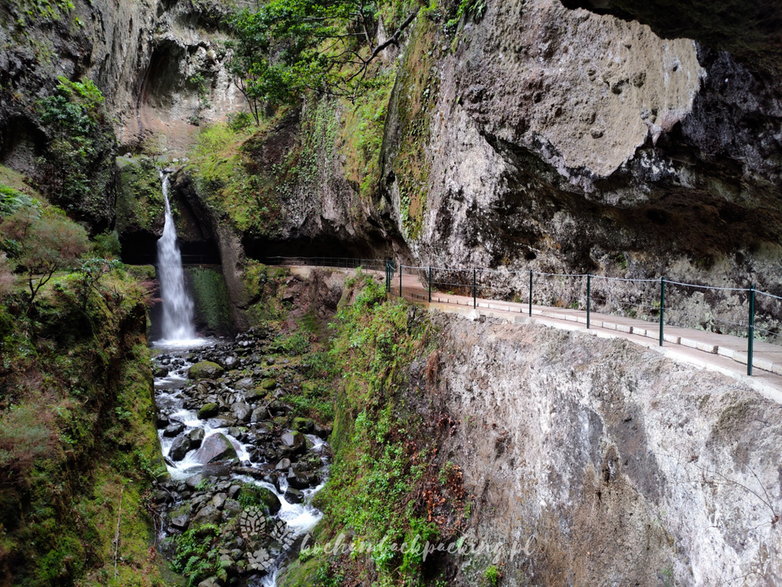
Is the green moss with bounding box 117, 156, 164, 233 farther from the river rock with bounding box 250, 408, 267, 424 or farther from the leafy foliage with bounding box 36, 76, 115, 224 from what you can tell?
the river rock with bounding box 250, 408, 267, 424

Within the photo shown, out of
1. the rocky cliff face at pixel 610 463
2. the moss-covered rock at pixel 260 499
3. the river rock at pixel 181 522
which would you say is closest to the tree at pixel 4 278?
the river rock at pixel 181 522

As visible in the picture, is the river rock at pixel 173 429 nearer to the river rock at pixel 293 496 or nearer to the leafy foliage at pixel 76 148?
the river rock at pixel 293 496

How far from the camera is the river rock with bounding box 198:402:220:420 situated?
507 inches

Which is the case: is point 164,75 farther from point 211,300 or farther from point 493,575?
point 493,575

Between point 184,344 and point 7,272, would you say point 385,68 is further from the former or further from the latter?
point 184,344

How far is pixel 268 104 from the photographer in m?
28.6

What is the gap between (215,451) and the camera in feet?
Answer: 35.7

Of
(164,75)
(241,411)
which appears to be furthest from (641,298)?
(164,75)

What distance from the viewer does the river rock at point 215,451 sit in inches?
423

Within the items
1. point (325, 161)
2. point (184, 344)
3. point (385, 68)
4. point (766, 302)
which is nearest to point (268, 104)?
point (325, 161)

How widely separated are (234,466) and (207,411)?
9.62ft

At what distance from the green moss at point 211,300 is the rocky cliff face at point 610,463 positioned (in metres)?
19.6

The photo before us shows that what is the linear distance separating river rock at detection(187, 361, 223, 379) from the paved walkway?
39.3 ft

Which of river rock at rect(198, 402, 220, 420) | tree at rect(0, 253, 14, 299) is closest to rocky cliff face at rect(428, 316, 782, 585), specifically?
tree at rect(0, 253, 14, 299)
